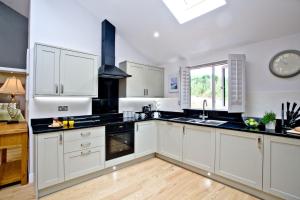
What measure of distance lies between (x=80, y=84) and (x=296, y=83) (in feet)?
10.4

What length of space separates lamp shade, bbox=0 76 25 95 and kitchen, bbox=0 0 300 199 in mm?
548

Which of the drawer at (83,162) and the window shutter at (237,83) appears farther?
the window shutter at (237,83)

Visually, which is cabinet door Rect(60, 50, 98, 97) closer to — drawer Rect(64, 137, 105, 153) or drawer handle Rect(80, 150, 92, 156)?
drawer Rect(64, 137, 105, 153)

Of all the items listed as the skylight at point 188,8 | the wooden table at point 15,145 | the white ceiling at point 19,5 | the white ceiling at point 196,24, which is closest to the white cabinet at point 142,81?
the white ceiling at point 196,24

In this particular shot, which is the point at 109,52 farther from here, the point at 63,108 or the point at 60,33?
the point at 63,108

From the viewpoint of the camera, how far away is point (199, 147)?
2537 mm

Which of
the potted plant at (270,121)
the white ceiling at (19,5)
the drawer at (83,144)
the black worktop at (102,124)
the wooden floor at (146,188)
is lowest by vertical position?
the wooden floor at (146,188)

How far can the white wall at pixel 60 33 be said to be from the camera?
93.4 inches

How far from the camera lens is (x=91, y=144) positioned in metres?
2.38

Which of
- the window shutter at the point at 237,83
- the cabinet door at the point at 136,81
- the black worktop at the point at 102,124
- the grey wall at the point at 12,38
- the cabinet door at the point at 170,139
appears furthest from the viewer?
the grey wall at the point at 12,38

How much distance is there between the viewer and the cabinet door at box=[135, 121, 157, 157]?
297 cm

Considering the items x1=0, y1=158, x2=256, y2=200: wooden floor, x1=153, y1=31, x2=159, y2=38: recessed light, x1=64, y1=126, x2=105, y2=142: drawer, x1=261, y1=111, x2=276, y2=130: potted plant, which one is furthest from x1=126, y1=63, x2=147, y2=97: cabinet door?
x1=261, y1=111, x2=276, y2=130: potted plant

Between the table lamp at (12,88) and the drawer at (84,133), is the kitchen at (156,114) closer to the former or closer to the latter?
the drawer at (84,133)

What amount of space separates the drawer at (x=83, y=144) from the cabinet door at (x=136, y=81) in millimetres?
1094
